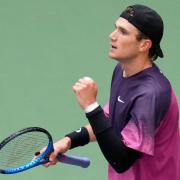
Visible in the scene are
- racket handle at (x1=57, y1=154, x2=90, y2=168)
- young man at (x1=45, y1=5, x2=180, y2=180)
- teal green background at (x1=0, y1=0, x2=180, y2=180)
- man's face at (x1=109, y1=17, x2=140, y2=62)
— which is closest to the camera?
young man at (x1=45, y1=5, x2=180, y2=180)

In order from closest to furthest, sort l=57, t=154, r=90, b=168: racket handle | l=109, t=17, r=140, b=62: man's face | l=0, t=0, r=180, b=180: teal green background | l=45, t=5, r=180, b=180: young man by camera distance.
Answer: l=45, t=5, r=180, b=180: young man → l=109, t=17, r=140, b=62: man's face → l=57, t=154, r=90, b=168: racket handle → l=0, t=0, r=180, b=180: teal green background

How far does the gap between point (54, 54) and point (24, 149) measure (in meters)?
0.81

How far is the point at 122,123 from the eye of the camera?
2.10 metres

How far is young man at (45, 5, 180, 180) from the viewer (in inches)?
78.2

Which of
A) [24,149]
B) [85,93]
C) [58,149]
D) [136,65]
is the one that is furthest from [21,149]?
[136,65]

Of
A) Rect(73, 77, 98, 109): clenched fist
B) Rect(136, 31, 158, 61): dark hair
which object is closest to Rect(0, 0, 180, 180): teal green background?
Rect(136, 31, 158, 61): dark hair

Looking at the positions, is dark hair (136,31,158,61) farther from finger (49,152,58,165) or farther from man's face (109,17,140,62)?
finger (49,152,58,165)

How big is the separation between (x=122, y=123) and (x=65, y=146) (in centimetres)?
24

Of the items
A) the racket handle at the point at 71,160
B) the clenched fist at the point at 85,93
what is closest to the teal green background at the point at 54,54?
the racket handle at the point at 71,160

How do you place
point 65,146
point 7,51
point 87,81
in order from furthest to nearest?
point 7,51 → point 65,146 → point 87,81

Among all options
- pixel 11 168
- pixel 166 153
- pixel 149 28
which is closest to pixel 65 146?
pixel 11 168

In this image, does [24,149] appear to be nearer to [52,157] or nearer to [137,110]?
[52,157]

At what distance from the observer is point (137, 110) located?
6.57 feet

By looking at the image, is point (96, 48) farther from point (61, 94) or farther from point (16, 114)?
point (16, 114)
